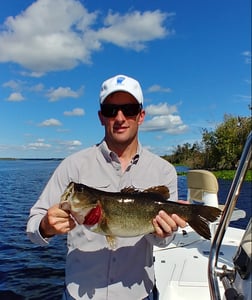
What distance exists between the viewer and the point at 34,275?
31.0 feet

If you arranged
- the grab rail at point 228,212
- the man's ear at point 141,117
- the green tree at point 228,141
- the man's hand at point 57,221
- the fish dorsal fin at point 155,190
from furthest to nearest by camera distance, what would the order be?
the green tree at point 228,141 → the man's ear at point 141,117 → the fish dorsal fin at point 155,190 → the man's hand at point 57,221 → the grab rail at point 228,212

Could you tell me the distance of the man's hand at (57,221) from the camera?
8.29 ft

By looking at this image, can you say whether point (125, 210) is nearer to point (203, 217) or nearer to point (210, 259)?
point (203, 217)

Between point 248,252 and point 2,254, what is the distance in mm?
10660

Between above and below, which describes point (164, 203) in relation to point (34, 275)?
above

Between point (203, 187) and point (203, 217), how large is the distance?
3.83 meters

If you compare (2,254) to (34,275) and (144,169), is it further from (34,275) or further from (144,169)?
(144,169)

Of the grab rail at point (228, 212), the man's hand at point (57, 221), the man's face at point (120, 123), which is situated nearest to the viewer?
the grab rail at point (228, 212)

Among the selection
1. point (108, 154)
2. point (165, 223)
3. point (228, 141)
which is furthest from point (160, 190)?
point (228, 141)

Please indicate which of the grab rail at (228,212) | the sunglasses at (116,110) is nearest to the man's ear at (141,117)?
the sunglasses at (116,110)

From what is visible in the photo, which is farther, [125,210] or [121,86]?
[121,86]

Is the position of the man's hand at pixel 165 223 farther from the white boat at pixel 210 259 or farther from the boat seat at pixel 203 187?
the boat seat at pixel 203 187

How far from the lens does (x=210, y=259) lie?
2229 mm

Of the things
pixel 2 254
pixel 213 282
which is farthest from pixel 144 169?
pixel 2 254
